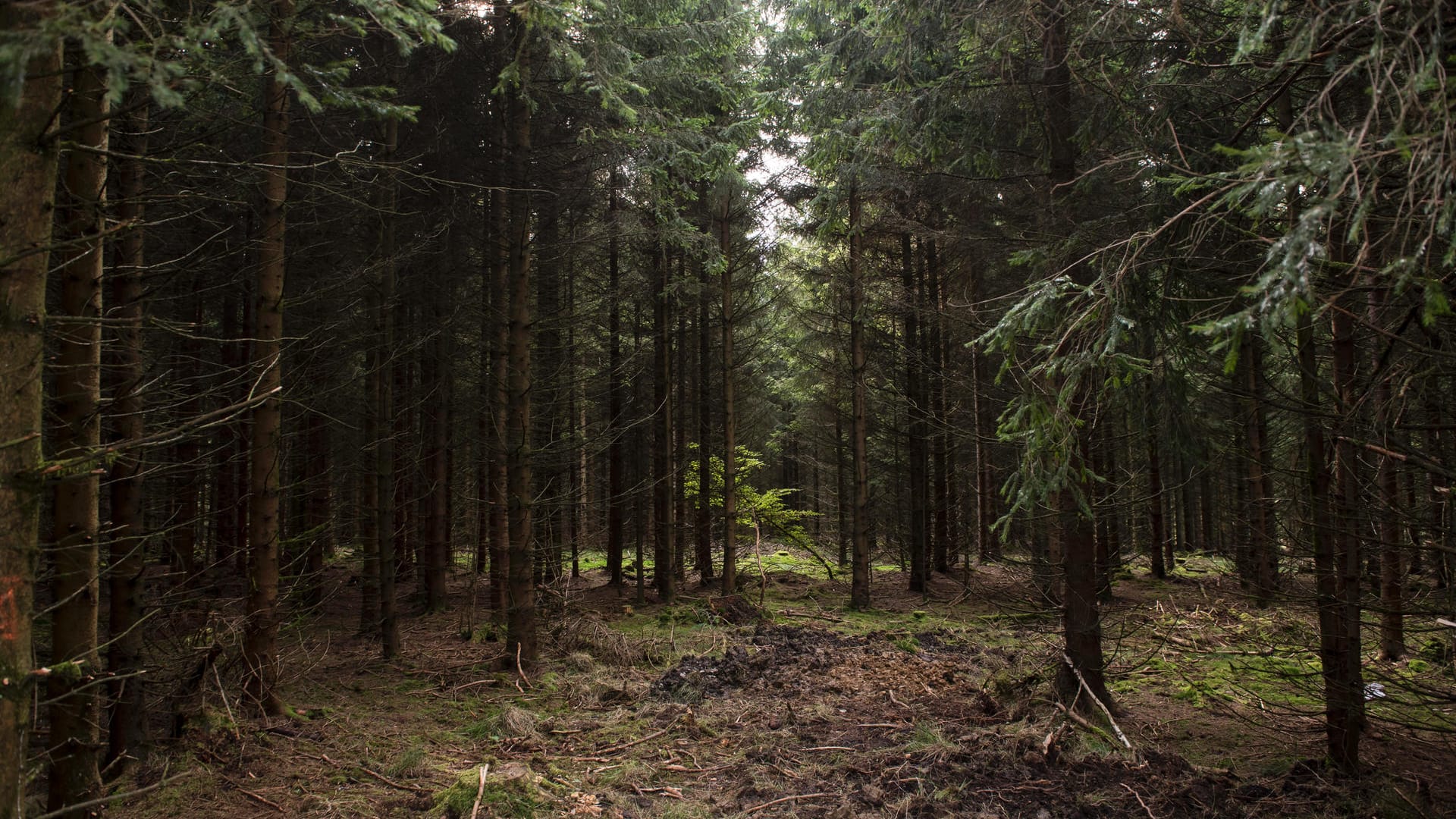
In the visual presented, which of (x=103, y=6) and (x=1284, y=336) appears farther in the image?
(x=1284, y=336)

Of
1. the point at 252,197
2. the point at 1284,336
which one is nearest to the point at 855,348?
the point at 1284,336

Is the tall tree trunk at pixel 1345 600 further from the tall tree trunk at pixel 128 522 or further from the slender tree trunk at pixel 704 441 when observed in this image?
the slender tree trunk at pixel 704 441

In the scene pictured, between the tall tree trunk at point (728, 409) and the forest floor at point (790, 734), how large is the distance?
120 inches

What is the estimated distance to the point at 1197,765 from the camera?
5.64 meters

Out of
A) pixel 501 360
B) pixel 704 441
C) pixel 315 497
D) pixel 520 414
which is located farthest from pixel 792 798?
pixel 704 441

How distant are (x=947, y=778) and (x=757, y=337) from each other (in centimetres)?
1077

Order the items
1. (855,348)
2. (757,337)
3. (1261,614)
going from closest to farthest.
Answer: (1261,614) < (855,348) < (757,337)

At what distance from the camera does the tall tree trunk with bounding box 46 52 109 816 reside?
3662mm

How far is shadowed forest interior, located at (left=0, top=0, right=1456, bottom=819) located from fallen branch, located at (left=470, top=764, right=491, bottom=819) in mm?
27

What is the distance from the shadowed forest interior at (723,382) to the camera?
3.13 metres

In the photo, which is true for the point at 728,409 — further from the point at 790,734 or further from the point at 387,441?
the point at 790,734

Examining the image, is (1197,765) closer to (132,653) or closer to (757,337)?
(132,653)

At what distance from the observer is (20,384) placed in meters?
2.54

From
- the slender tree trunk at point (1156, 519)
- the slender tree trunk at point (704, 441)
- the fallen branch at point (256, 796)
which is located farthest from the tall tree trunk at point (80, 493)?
the slender tree trunk at point (1156, 519)
